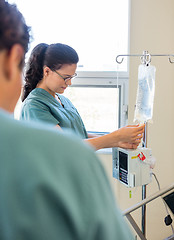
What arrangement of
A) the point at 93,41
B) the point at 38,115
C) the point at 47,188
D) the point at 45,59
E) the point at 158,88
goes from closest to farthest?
1. the point at 47,188
2. the point at 38,115
3. the point at 45,59
4. the point at 158,88
5. the point at 93,41

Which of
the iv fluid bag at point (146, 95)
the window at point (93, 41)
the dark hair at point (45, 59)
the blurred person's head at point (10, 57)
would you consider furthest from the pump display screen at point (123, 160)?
the blurred person's head at point (10, 57)

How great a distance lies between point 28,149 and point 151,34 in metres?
1.97

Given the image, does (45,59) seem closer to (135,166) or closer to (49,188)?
(135,166)

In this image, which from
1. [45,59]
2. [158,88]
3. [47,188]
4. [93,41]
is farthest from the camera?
[93,41]

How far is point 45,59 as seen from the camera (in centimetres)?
160

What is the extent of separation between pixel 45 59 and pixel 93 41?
0.86 metres

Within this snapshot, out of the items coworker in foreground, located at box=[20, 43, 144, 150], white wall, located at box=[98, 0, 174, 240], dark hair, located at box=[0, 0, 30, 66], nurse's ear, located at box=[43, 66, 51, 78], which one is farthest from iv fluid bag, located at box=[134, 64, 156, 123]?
dark hair, located at box=[0, 0, 30, 66]

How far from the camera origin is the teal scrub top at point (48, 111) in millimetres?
1501

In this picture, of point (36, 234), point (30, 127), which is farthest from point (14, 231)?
point (30, 127)

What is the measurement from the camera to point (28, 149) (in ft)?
1.33

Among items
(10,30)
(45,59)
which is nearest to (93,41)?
(45,59)

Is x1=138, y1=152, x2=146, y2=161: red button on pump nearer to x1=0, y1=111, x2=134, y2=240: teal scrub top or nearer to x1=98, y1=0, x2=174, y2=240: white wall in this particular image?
x1=98, y1=0, x2=174, y2=240: white wall

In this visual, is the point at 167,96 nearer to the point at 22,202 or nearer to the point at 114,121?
the point at 114,121

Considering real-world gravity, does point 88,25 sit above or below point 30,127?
above
